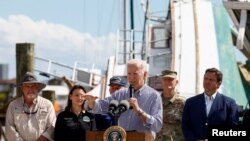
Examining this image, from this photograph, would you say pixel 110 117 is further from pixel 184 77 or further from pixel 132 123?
pixel 184 77

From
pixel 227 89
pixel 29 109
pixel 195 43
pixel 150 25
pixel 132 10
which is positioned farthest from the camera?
pixel 132 10

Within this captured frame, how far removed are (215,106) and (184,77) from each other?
12779mm

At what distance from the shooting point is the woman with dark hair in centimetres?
830

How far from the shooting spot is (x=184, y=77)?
2067cm

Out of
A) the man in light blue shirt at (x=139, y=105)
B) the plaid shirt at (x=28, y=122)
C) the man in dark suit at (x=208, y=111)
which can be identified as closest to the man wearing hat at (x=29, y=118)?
the plaid shirt at (x=28, y=122)

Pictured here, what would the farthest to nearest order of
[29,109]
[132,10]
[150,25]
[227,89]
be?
[132,10] < [150,25] < [227,89] < [29,109]

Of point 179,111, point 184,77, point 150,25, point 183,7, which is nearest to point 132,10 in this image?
point 150,25

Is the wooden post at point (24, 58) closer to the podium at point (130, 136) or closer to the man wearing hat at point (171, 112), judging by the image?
the man wearing hat at point (171, 112)

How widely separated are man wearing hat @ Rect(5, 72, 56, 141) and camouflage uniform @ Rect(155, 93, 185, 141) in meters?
1.27

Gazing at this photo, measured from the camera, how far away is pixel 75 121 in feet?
27.3

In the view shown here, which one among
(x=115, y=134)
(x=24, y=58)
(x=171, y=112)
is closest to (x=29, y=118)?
(x=171, y=112)

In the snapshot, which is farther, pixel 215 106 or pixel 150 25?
pixel 150 25

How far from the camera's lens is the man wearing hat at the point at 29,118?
27.7 feet
